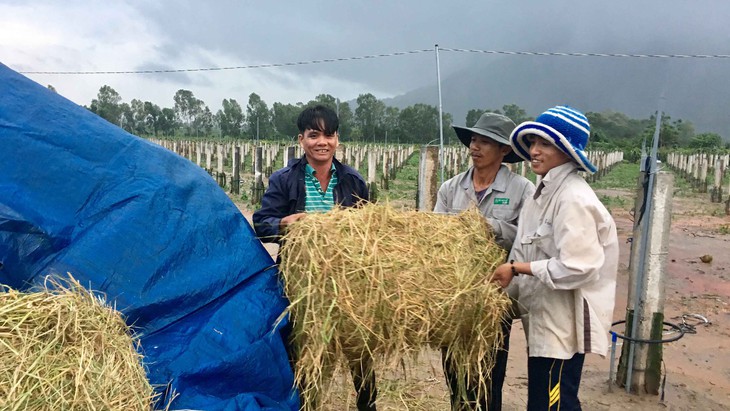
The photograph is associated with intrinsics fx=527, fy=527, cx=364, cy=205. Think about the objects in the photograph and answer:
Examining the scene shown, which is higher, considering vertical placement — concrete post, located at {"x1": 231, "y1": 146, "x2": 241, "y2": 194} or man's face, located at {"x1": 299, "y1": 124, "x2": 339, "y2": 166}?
man's face, located at {"x1": 299, "y1": 124, "x2": 339, "y2": 166}

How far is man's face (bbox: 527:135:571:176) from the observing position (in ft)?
8.20

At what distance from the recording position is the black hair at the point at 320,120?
2.66 m

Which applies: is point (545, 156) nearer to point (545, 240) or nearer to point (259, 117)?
point (545, 240)

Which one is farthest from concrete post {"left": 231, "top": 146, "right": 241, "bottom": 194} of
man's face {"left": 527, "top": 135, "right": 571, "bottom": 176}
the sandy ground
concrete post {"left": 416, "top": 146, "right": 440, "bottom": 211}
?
man's face {"left": 527, "top": 135, "right": 571, "bottom": 176}

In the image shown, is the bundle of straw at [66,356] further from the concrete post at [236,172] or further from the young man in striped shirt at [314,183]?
the concrete post at [236,172]

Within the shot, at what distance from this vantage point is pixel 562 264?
7.48 feet

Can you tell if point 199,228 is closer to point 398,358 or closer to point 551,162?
point 398,358


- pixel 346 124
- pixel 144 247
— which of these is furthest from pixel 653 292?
pixel 346 124

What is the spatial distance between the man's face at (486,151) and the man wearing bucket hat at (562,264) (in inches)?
14.4

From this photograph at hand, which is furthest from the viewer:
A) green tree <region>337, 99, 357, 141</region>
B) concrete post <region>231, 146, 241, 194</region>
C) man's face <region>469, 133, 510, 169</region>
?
green tree <region>337, 99, 357, 141</region>

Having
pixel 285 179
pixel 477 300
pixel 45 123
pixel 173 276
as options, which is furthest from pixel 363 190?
pixel 45 123

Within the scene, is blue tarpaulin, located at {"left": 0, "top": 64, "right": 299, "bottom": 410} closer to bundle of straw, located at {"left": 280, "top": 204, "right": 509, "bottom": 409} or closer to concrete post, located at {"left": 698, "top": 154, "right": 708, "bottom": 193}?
bundle of straw, located at {"left": 280, "top": 204, "right": 509, "bottom": 409}

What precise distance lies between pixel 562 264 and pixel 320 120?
1.33 meters

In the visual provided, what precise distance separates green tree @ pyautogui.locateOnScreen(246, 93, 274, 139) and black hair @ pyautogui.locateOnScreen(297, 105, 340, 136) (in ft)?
222
